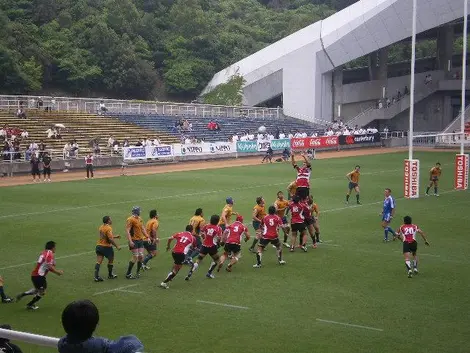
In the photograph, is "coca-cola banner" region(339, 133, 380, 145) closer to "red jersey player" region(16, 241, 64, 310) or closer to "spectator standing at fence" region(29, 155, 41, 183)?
"spectator standing at fence" region(29, 155, 41, 183)

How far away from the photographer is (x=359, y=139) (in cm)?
7288

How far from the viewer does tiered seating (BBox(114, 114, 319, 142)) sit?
65562mm

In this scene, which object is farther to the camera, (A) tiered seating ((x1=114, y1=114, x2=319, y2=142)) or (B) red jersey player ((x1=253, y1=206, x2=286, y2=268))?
(A) tiered seating ((x1=114, y1=114, x2=319, y2=142))

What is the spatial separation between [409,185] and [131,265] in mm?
19222

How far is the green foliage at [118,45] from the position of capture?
72938 mm

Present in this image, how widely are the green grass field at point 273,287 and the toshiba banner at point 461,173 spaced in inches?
180

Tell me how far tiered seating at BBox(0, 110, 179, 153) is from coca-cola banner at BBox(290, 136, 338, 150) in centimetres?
1002

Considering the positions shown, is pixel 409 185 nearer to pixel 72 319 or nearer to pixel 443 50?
pixel 72 319

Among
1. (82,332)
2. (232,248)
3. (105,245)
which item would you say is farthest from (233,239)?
(82,332)

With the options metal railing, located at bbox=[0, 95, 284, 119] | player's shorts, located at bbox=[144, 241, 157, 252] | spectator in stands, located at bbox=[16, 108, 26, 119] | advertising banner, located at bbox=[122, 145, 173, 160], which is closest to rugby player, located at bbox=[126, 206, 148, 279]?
player's shorts, located at bbox=[144, 241, 157, 252]

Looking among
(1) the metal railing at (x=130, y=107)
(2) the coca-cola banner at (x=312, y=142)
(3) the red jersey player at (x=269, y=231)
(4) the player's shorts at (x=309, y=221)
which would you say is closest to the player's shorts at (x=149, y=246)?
(3) the red jersey player at (x=269, y=231)

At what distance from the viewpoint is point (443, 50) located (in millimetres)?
82250

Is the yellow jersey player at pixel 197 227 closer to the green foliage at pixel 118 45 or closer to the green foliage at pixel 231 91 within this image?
the green foliage at pixel 118 45

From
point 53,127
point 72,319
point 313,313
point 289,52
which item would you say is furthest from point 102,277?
point 289,52
